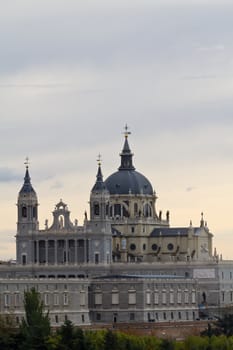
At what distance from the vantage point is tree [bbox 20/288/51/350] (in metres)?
178

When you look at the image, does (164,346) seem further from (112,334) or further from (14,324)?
(14,324)

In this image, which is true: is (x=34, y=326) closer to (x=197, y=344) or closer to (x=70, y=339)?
(x=70, y=339)

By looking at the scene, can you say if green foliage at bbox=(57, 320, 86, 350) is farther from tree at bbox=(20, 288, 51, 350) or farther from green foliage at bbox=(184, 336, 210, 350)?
Result: green foliage at bbox=(184, 336, 210, 350)

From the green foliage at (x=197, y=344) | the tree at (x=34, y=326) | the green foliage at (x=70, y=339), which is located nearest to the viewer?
the green foliage at (x=70, y=339)

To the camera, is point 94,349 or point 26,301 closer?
point 94,349

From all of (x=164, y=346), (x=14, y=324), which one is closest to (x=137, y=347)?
(x=164, y=346)

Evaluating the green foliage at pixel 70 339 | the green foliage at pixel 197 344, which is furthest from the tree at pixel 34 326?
the green foliage at pixel 197 344

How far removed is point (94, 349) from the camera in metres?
179

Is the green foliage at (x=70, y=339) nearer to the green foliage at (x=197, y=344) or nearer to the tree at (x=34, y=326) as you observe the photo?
the tree at (x=34, y=326)

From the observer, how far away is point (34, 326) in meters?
182

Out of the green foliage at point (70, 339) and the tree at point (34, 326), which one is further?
the tree at point (34, 326)

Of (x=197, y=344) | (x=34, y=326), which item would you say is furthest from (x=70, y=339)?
(x=197, y=344)

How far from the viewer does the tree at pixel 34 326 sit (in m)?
178

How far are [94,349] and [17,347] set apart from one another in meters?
5.62
